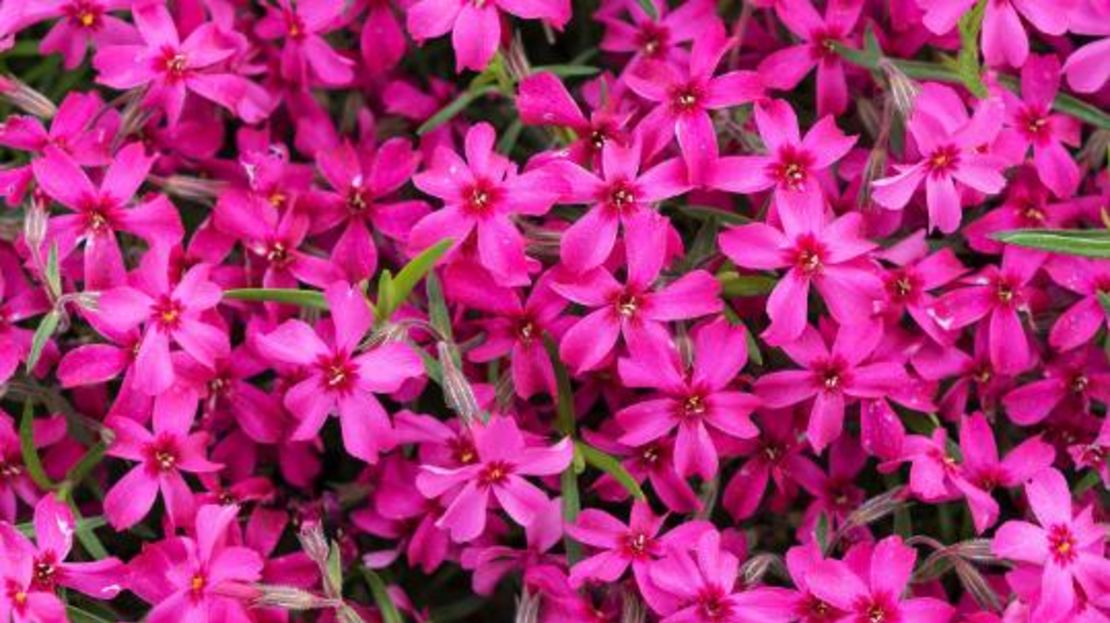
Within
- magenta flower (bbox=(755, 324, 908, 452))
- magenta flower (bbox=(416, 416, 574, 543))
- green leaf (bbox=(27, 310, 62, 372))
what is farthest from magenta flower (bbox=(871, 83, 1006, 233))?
green leaf (bbox=(27, 310, 62, 372))

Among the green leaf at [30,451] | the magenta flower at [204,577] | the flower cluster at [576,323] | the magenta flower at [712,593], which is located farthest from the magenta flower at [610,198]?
the green leaf at [30,451]

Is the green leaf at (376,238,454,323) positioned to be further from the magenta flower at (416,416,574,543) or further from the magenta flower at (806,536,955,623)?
the magenta flower at (806,536,955,623)

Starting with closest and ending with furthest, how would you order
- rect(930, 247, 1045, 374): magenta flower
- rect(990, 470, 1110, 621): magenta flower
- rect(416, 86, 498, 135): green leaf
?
1. rect(990, 470, 1110, 621): magenta flower
2. rect(930, 247, 1045, 374): magenta flower
3. rect(416, 86, 498, 135): green leaf

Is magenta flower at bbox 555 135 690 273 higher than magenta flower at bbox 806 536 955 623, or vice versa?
magenta flower at bbox 555 135 690 273

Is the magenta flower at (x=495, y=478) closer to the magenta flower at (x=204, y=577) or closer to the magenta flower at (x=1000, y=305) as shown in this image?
the magenta flower at (x=204, y=577)

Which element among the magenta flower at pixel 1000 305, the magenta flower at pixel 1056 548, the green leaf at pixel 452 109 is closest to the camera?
the magenta flower at pixel 1056 548

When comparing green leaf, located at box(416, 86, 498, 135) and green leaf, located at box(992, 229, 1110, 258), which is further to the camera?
green leaf, located at box(416, 86, 498, 135)

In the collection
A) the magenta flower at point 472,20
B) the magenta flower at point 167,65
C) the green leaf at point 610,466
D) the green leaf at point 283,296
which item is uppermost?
the magenta flower at point 472,20

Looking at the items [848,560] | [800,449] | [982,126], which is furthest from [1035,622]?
[982,126]
